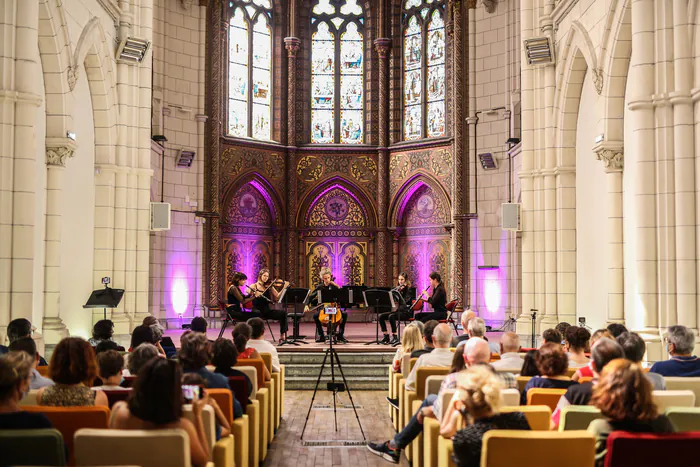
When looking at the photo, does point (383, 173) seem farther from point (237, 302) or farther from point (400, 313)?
point (237, 302)

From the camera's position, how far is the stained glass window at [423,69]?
19.4 meters

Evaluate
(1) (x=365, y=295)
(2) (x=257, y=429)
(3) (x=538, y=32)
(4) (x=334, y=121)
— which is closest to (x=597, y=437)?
(2) (x=257, y=429)

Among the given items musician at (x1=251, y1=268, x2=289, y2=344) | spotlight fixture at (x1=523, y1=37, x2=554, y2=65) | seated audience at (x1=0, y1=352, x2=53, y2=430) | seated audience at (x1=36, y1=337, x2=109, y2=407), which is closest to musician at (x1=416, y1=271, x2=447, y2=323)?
musician at (x1=251, y1=268, x2=289, y2=344)

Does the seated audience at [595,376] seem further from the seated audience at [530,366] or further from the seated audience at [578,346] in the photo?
the seated audience at [578,346]

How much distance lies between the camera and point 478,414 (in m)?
3.82

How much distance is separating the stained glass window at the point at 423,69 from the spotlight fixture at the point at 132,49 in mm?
8307

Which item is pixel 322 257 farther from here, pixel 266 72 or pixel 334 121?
pixel 266 72

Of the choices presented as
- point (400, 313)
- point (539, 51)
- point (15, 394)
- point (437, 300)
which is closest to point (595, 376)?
point (15, 394)

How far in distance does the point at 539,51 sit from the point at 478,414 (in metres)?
10.2

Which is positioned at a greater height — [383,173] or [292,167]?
[292,167]

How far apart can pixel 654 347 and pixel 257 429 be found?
16.4 ft

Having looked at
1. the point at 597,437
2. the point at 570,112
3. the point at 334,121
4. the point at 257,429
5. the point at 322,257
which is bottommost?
the point at 257,429

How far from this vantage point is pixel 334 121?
20.5m

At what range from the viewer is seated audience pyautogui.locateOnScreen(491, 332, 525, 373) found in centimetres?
646
